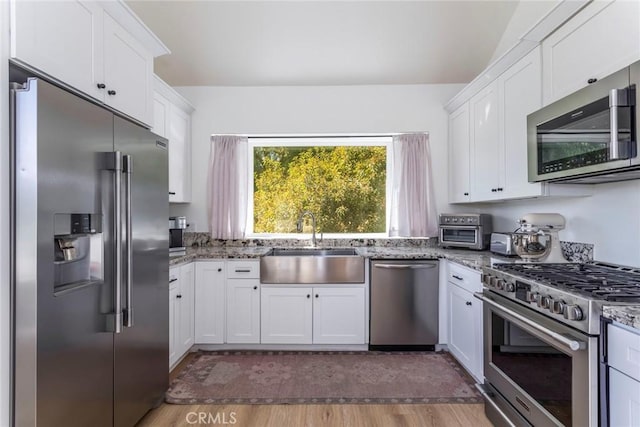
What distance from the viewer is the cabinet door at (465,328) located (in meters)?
2.25

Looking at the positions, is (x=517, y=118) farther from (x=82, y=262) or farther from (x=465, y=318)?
(x=82, y=262)

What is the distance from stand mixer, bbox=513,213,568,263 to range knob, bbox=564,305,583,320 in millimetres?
920

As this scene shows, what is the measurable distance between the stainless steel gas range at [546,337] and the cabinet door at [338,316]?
1.15 m

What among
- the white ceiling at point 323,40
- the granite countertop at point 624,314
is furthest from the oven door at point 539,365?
the white ceiling at point 323,40

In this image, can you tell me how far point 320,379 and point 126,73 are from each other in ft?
8.01

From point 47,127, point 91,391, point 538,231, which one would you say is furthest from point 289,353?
point 47,127

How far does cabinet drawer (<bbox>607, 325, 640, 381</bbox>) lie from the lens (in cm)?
103

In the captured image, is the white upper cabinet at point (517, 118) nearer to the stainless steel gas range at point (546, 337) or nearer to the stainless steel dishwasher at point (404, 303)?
the stainless steel gas range at point (546, 337)

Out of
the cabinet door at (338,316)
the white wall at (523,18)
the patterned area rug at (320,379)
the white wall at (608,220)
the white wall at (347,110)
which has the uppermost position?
the white wall at (523,18)

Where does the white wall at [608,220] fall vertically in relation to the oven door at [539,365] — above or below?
above

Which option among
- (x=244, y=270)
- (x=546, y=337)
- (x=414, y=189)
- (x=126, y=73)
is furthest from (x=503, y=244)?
(x=126, y=73)

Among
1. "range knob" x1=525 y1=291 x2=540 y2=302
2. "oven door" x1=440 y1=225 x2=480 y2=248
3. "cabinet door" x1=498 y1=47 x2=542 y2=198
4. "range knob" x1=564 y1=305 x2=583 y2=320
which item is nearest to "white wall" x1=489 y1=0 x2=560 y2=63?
"cabinet door" x1=498 y1=47 x2=542 y2=198

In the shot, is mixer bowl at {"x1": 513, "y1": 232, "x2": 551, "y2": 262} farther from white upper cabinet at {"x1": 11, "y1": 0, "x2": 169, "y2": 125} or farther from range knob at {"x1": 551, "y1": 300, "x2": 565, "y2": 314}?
white upper cabinet at {"x1": 11, "y1": 0, "x2": 169, "y2": 125}

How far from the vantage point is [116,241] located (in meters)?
1.54
